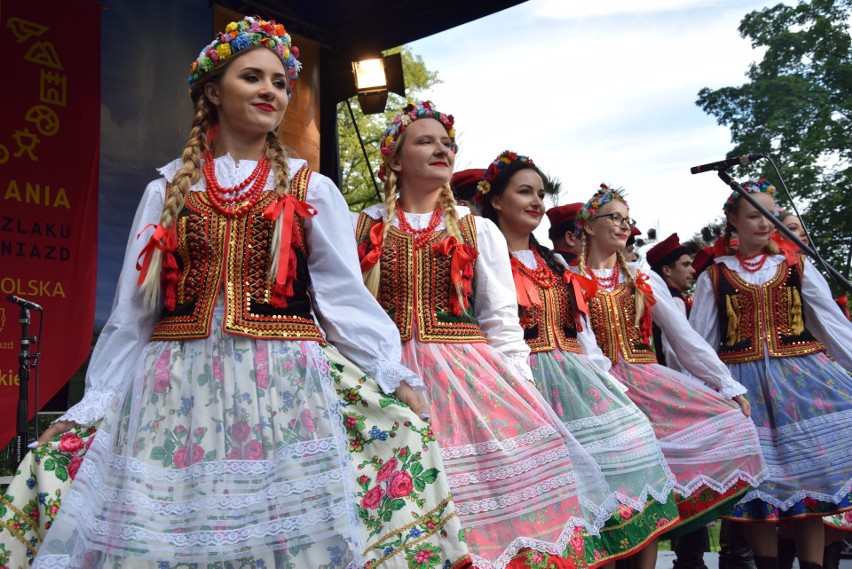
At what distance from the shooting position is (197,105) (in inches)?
114

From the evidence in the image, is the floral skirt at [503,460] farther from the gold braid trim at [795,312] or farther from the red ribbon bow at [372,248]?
the gold braid trim at [795,312]

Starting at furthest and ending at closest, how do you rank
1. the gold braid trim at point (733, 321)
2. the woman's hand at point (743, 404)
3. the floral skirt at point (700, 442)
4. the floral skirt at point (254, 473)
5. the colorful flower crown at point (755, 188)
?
1. the colorful flower crown at point (755, 188)
2. the gold braid trim at point (733, 321)
3. the woman's hand at point (743, 404)
4. the floral skirt at point (700, 442)
5. the floral skirt at point (254, 473)

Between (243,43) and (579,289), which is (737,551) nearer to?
(579,289)

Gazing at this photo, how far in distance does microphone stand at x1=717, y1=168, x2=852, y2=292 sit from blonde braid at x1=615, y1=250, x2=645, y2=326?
101cm

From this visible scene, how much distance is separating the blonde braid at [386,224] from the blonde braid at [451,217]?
212mm

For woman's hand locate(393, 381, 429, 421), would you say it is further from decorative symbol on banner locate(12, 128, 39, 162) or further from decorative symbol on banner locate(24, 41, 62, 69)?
decorative symbol on banner locate(24, 41, 62, 69)

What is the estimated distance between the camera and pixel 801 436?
4.87 meters

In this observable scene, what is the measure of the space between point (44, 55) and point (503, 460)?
14.1 ft

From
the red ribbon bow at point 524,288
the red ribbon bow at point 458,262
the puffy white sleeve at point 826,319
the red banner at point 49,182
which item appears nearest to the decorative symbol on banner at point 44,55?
the red banner at point 49,182

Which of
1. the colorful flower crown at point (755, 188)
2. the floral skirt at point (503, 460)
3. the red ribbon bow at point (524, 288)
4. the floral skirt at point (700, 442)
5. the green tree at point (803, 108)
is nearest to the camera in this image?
the floral skirt at point (503, 460)

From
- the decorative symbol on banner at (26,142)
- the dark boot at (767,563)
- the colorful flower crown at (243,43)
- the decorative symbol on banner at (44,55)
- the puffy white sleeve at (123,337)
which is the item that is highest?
the decorative symbol on banner at (44,55)

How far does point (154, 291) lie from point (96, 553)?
2.56 ft

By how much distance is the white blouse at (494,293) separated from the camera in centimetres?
360

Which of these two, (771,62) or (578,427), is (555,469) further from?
(771,62)
